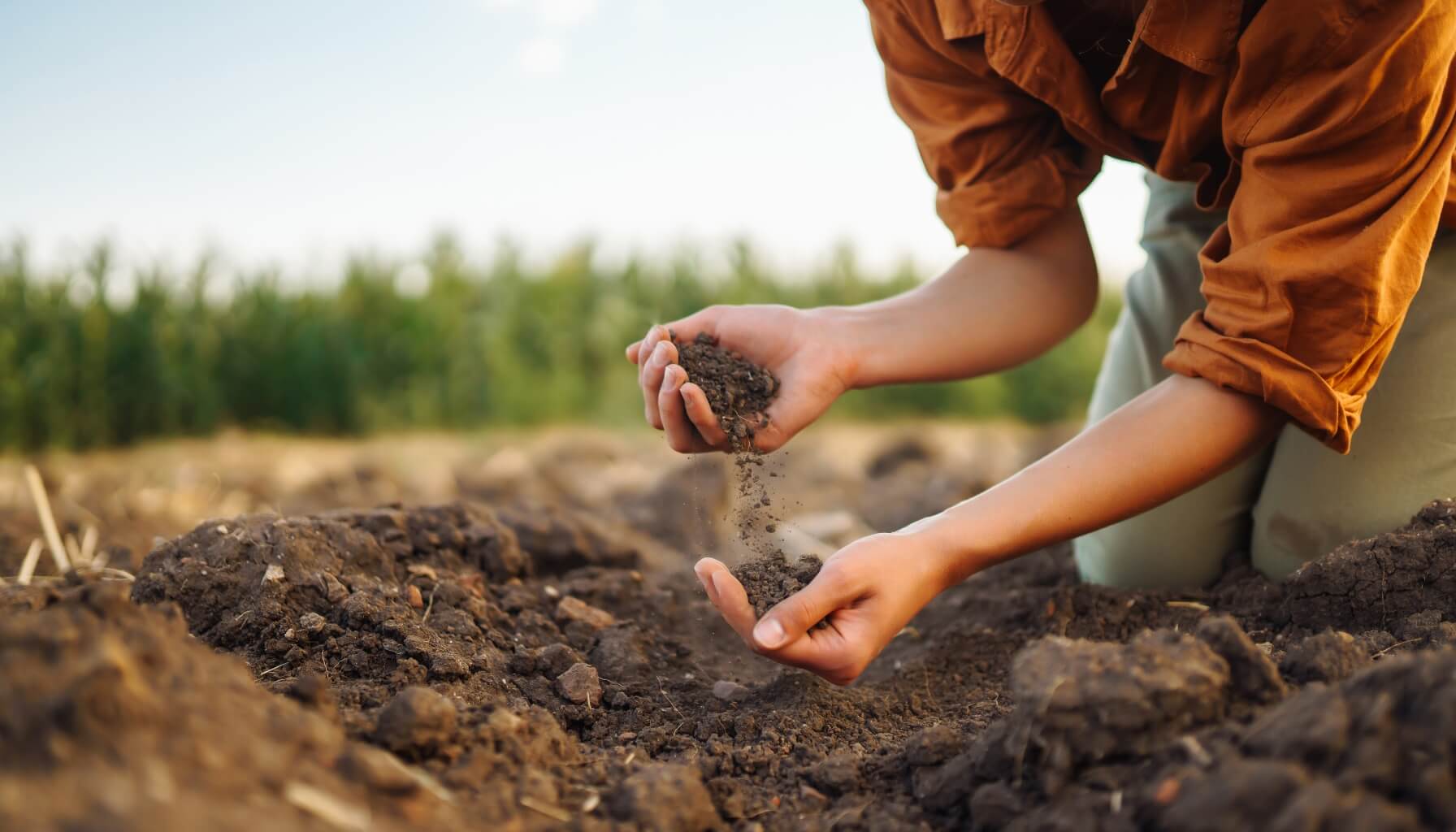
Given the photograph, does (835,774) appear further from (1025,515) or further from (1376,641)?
(1376,641)

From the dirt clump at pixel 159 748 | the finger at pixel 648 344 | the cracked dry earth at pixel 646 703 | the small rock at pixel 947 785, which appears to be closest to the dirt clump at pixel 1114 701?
the cracked dry earth at pixel 646 703

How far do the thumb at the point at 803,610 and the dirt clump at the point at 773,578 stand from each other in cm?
8

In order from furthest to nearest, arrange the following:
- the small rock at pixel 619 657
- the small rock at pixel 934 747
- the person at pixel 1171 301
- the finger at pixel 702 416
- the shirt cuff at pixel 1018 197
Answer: the shirt cuff at pixel 1018 197
the small rock at pixel 619 657
the finger at pixel 702 416
the person at pixel 1171 301
the small rock at pixel 934 747

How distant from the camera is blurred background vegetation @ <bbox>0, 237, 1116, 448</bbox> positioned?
4152 millimetres

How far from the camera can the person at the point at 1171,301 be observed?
1.49 meters

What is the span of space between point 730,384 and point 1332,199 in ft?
3.22

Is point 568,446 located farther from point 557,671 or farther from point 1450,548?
point 1450,548

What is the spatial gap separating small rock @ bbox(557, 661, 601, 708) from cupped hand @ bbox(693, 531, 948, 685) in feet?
0.92

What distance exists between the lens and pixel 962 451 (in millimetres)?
4812

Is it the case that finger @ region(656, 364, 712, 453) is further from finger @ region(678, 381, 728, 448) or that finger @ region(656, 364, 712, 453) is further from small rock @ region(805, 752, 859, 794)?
small rock @ region(805, 752, 859, 794)

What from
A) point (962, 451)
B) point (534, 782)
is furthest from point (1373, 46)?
point (962, 451)

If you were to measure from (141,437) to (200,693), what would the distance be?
3.80 m

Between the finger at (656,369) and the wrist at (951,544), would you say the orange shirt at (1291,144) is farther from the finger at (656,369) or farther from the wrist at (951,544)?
the finger at (656,369)

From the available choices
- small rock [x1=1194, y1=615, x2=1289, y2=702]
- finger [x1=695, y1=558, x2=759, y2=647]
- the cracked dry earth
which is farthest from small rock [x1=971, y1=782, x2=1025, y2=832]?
finger [x1=695, y1=558, x2=759, y2=647]
